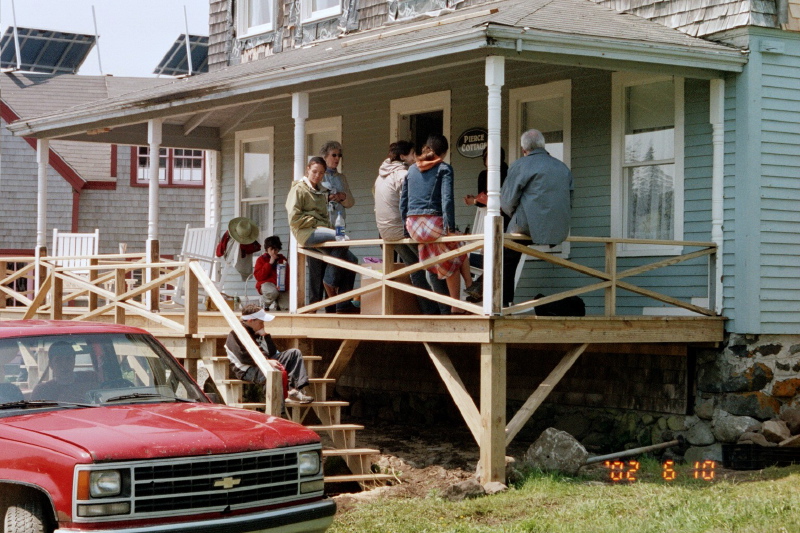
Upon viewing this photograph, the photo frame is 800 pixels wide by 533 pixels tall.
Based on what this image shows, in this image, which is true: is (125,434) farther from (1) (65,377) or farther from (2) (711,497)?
(2) (711,497)

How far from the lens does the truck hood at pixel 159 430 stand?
6531 millimetres

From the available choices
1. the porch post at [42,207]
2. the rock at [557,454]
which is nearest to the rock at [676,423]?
the rock at [557,454]

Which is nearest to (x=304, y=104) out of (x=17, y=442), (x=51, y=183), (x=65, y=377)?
(x=65, y=377)

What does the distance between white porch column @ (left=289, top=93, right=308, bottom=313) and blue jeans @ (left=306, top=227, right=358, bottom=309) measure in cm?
13

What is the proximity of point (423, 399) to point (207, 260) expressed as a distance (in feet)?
12.4

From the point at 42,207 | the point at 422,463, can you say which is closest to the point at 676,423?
the point at 422,463

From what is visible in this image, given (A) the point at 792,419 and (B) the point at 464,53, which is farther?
(A) the point at 792,419

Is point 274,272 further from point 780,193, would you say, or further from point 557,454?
point 780,193

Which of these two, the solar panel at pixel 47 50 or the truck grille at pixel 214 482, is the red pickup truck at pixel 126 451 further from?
the solar panel at pixel 47 50

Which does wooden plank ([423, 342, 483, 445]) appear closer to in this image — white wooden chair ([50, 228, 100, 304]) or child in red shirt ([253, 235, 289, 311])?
child in red shirt ([253, 235, 289, 311])

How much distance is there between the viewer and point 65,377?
295 inches

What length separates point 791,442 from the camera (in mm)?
11305

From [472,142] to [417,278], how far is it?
3.47 metres

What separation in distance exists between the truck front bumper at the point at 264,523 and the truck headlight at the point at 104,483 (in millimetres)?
197
